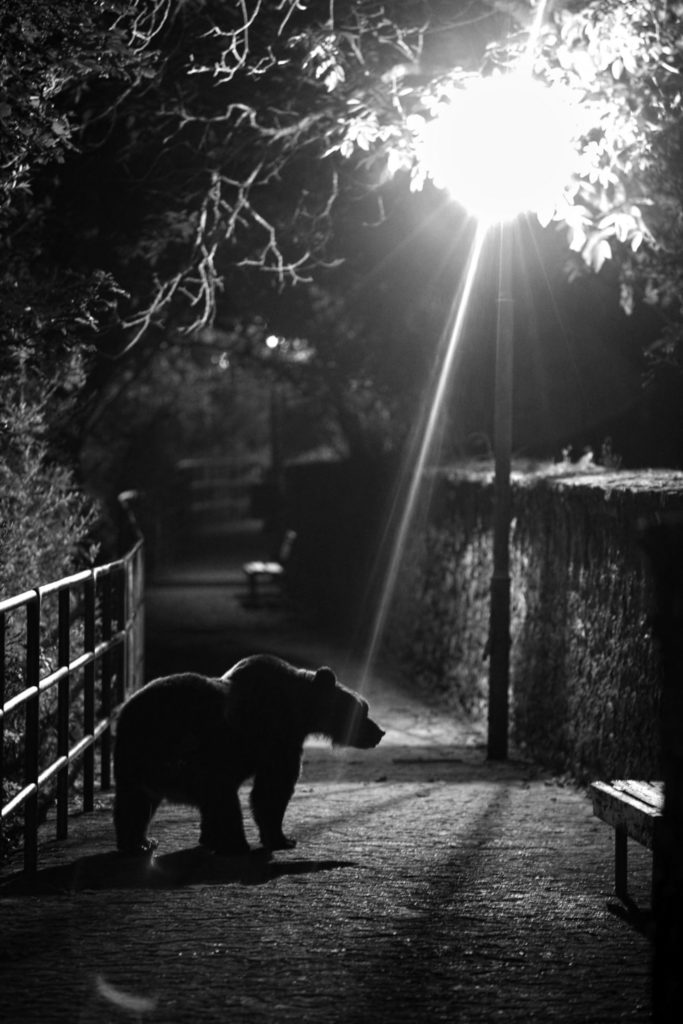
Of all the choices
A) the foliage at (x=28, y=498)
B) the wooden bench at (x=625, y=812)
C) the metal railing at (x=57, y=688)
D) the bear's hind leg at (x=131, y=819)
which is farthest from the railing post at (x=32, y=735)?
the wooden bench at (x=625, y=812)

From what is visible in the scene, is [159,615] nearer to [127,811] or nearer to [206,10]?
[206,10]

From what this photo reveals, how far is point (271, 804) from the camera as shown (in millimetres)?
8516

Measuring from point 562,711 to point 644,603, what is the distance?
222 cm

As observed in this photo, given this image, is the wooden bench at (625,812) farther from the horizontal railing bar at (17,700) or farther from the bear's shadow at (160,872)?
the horizontal railing bar at (17,700)

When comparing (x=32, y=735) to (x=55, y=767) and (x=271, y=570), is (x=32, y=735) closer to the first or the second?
(x=55, y=767)

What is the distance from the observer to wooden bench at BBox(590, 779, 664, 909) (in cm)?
678

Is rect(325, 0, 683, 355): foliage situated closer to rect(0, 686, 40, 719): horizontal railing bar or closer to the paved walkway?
the paved walkway

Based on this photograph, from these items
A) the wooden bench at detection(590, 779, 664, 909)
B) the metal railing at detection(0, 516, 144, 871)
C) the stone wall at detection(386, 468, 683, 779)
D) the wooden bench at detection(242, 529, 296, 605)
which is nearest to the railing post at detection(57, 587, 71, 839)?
the metal railing at detection(0, 516, 144, 871)

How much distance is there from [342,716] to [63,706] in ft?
5.22


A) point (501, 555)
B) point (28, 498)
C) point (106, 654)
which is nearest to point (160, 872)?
point (106, 654)

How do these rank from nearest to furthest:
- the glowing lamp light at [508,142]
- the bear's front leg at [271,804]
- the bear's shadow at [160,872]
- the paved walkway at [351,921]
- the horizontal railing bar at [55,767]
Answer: the paved walkway at [351,921] → the horizontal railing bar at [55,767] → the bear's shadow at [160,872] → the bear's front leg at [271,804] → the glowing lamp light at [508,142]

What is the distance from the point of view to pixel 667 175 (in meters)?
11.8

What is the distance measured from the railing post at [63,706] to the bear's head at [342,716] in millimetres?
1389

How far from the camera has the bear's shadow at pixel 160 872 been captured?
24.7 ft
